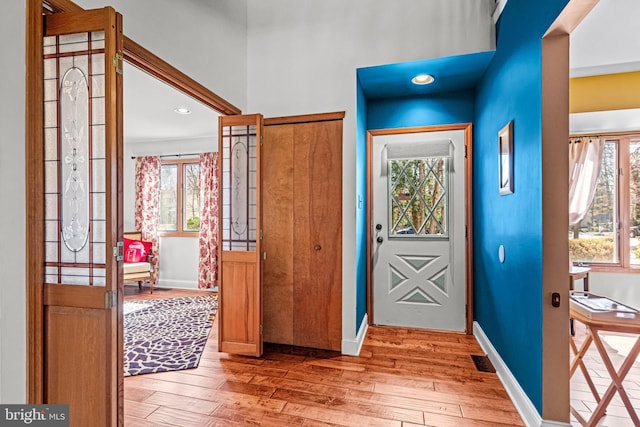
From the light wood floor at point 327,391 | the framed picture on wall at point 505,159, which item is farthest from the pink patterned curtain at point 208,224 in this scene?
the framed picture on wall at point 505,159

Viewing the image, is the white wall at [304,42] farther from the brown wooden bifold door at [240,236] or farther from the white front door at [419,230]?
the white front door at [419,230]

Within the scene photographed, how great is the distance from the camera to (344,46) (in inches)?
109

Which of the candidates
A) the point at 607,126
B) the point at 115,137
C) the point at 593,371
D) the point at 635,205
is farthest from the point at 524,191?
the point at 635,205

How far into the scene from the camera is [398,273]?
11.2ft

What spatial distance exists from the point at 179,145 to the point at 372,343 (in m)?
4.65

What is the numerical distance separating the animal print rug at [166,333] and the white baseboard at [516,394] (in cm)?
233

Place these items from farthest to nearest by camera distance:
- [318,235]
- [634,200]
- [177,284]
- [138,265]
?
[177,284], [138,265], [634,200], [318,235]

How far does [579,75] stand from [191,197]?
561 cm

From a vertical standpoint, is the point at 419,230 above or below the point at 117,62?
below

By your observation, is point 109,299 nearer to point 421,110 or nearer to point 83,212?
point 83,212

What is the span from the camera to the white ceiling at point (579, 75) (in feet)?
7.38

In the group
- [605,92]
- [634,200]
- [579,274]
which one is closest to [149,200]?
[579,274]

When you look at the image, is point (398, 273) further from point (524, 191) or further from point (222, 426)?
point (222, 426)

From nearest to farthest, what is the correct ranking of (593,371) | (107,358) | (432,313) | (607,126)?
(107,358), (593,371), (432,313), (607,126)
